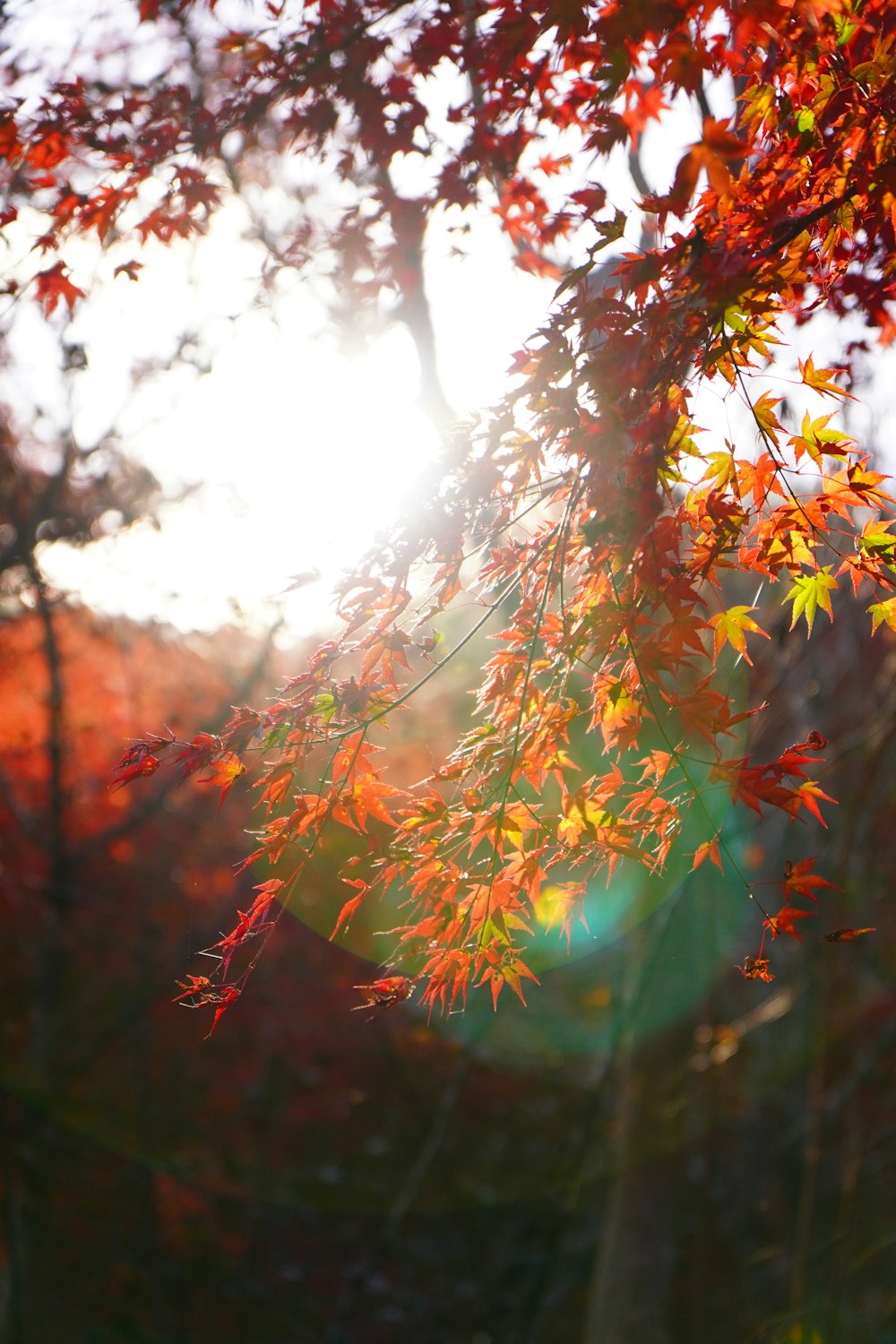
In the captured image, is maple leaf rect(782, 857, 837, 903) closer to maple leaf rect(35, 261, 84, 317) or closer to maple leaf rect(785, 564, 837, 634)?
maple leaf rect(785, 564, 837, 634)

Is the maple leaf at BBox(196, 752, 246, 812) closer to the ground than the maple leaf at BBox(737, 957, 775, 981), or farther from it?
farther from it

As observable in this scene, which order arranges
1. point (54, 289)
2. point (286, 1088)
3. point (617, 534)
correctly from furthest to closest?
point (286, 1088)
point (54, 289)
point (617, 534)

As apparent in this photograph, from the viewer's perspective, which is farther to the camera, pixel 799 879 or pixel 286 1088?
pixel 286 1088

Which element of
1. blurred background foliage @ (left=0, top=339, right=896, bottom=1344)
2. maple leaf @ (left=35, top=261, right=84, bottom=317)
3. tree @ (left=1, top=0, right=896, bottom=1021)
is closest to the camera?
tree @ (left=1, top=0, right=896, bottom=1021)

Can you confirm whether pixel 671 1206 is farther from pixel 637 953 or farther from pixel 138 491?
pixel 138 491

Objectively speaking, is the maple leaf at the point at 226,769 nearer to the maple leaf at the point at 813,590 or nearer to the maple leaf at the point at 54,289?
the maple leaf at the point at 813,590

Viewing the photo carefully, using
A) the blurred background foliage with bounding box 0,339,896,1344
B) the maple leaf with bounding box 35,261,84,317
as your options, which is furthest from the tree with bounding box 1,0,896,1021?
the blurred background foliage with bounding box 0,339,896,1344

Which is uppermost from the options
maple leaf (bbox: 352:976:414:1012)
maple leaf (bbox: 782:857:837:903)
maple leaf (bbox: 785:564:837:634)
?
maple leaf (bbox: 785:564:837:634)

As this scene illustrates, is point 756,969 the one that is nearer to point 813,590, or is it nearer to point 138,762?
point 813,590

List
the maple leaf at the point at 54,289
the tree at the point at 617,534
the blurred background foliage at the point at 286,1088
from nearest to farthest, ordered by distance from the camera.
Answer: the tree at the point at 617,534 < the maple leaf at the point at 54,289 < the blurred background foliage at the point at 286,1088

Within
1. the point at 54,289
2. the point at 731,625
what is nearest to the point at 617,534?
the point at 731,625

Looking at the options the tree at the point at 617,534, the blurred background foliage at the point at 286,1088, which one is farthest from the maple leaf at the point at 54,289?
the blurred background foliage at the point at 286,1088

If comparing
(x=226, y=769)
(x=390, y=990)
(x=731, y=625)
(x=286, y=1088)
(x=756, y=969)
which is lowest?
(x=390, y=990)

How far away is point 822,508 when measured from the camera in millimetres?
2004
